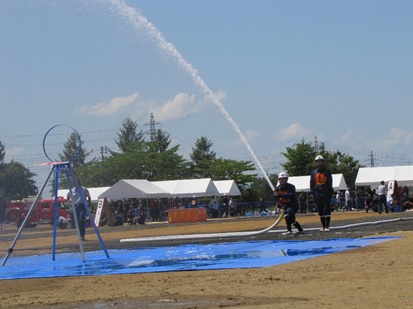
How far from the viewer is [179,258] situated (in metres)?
15.9

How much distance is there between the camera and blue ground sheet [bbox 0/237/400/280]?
13.8 meters

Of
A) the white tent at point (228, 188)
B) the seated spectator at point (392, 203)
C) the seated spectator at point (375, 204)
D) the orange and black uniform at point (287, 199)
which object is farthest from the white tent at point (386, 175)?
the orange and black uniform at point (287, 199)

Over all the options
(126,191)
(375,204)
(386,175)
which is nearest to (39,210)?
(126,191)

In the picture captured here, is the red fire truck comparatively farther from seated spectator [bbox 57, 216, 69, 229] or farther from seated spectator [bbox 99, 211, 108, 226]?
seated spectator [bbox 99, 211, 108, 226]

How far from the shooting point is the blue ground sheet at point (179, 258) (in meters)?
13.8

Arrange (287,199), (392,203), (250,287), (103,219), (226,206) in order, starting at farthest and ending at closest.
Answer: (226,206)
(103,219)
(392,203)
(287,199)
(250,287)

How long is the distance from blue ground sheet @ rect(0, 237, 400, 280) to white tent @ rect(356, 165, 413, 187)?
4294 cm

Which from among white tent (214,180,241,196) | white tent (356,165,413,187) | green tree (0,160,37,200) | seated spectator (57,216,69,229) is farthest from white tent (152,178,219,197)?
green tree (0,160,37,200)

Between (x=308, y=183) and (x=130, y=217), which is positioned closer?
(x=130, y=217)

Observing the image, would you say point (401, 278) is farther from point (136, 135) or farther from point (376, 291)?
point (136, 135)

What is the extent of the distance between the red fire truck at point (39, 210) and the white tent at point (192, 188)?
8.74m

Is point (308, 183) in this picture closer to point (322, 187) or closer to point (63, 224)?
point (63, 224)

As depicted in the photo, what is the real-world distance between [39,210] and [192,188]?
12141mm

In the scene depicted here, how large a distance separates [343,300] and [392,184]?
1581 inches
